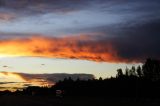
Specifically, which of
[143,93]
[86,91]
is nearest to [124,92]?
[143,93]

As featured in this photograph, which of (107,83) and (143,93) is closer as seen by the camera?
(143,93)

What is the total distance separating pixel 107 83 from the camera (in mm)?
187000

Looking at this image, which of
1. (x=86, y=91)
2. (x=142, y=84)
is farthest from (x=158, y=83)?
(x=86, y=91)

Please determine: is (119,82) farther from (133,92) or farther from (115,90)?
(133,92)

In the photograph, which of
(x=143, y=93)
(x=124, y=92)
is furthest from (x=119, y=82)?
(x=143, y=93)

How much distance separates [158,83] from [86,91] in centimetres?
5270

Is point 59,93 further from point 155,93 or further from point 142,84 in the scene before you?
point 155,93

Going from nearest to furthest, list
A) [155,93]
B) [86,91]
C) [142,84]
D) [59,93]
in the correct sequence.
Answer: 1. [155,93]
2. [142,84]
3. [59,93]
4. [86,91]

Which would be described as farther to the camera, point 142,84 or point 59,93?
point 59,93

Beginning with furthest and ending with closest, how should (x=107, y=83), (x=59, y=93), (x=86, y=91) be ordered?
(x=86, y=91), (x=107, y=83), (x=59, y=93)

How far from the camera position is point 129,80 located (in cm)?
17350

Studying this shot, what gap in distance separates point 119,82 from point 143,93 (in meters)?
36.5

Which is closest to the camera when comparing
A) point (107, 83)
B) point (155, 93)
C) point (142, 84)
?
point (155, 93)

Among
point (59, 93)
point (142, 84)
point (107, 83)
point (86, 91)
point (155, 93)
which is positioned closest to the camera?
point (155, 93)
